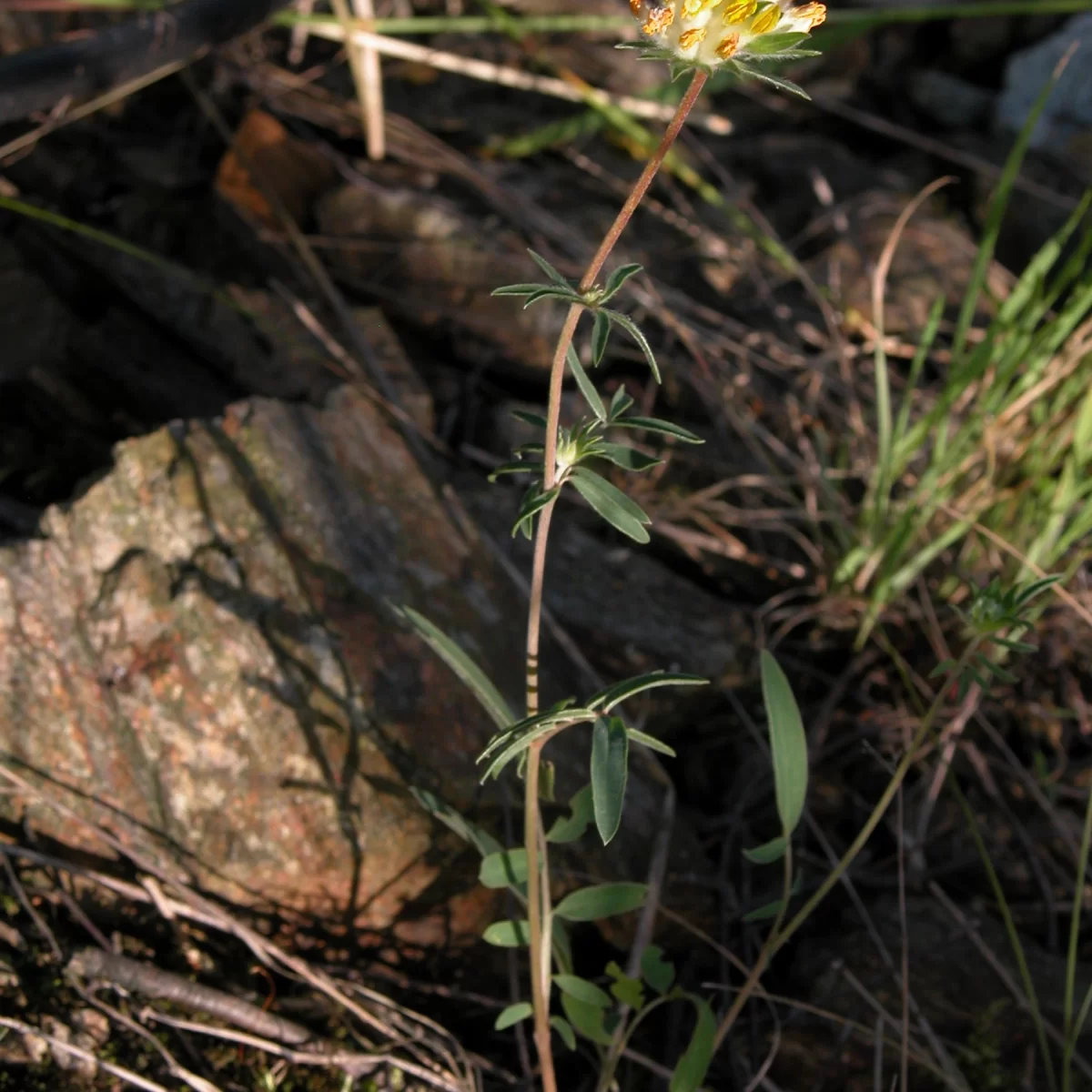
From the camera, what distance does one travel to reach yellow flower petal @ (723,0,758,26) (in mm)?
A: 897

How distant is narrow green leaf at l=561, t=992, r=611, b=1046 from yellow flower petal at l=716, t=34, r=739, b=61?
1085 millimetres

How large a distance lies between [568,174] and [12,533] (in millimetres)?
2120

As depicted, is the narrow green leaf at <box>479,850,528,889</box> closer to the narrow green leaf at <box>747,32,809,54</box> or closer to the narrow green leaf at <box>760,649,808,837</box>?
the narrow green leaf at <box>760,649,808,837</box>

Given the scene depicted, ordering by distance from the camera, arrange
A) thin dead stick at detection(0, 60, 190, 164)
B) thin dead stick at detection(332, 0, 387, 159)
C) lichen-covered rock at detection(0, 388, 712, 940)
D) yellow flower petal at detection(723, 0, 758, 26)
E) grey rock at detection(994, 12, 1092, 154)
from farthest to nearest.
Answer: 1. grey rock at detection(994, 12, 1092, 154)
2. thin dead stick at detection(332, 0, 387, 159)
3. thin dead stick at detection(0, 60, 190, 164)
4. lichen-covered rock at detection(0, 388, 712, 940)
5. yellow flower petal at detection(723, 0, 758, 26)

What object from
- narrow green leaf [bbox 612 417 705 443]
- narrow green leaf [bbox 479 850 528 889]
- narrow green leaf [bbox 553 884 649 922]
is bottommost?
narrow green leaf [bbox 553 884 649 922]

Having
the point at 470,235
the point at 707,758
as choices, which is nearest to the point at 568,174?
the point at 470,235

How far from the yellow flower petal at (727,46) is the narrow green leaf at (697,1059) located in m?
1.07

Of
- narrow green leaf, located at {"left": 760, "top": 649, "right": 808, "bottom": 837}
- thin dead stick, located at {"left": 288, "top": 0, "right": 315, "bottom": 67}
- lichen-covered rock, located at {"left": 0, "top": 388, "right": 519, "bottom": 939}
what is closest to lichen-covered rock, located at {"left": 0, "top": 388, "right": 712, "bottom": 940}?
lichen-covered rock, located at {"left": 0, "top": 388, "right": 519, "bottom": 939}

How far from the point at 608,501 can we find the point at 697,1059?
27.5 inches

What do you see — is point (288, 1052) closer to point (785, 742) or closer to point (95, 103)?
point (785, 742)

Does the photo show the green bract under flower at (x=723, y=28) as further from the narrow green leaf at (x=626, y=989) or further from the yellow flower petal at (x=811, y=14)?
the narrow green leaf at (x=626, y=989)

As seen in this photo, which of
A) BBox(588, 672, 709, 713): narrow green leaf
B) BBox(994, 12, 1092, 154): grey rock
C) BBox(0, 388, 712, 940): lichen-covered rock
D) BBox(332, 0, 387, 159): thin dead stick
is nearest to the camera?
BBox(588, 672, 709, 713): narrow green leaf

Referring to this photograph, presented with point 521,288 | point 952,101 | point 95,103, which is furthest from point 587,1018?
point 952,101

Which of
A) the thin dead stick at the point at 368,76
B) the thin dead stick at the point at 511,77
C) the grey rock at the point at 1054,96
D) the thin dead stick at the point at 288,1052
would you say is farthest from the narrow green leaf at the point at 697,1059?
the grey rock at the point at 1054,96
